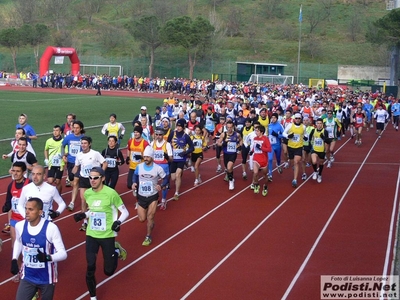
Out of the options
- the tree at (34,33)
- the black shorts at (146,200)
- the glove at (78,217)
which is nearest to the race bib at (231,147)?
the black shorts at (146,200)

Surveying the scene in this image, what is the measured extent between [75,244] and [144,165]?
69.7 inches

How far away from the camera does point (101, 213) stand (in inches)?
332

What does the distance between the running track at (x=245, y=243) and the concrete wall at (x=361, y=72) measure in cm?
5775

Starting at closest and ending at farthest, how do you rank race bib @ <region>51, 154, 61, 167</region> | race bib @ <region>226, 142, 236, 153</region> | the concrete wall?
race bib @ <region>51, 154, 61, 167</region> → race bib @ <region>226, 142, 236, 153</region> → the concrete wall

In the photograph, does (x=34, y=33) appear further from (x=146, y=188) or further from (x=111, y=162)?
(x=146, y=188)

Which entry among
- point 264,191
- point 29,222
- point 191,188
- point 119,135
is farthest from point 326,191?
point 29,222

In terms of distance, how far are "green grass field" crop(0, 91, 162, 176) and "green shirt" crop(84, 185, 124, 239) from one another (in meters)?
9.47

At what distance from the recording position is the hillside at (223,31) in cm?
7625

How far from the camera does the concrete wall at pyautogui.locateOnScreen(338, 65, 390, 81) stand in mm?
73250

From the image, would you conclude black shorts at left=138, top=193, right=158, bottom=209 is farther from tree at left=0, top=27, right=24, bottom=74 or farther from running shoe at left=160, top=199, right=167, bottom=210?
tree at left=0, top=27, right=24, bottom=74

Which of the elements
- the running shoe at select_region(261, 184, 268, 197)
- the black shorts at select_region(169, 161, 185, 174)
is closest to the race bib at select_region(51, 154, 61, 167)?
the black shorts at select_region(169, 161, 185, 174)

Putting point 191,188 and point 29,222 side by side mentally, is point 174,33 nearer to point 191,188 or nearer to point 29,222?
point 191,188

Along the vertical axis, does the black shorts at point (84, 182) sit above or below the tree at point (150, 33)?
below

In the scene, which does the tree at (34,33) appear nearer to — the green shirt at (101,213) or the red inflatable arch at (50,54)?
the red inflatable arch at (50,54)
